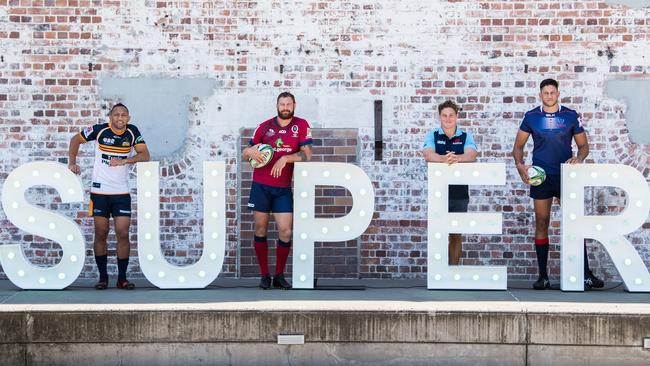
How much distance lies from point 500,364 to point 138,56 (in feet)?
15.4

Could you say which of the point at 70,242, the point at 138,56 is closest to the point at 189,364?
the point at 70,242

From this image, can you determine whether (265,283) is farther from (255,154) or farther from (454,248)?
(454,248)

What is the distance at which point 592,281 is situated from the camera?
8.45 m

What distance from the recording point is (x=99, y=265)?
8.46 metres

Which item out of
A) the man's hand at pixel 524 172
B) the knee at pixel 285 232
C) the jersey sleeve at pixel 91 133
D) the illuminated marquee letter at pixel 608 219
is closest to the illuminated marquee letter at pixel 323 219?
the knee at pixel 285 232

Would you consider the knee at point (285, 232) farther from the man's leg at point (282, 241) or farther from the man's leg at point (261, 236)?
the man's leg at point (261, 236)

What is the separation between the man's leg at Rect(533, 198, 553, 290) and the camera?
27.3 feet

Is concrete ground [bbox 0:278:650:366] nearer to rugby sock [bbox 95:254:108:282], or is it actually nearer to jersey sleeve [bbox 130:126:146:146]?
rugby sock [bbox 95:254:108:282]

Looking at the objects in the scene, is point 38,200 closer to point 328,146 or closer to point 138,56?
point 138,56

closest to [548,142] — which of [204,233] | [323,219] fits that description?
[323,219]

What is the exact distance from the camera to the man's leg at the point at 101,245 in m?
8.29

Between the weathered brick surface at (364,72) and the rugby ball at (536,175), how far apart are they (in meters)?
1.25

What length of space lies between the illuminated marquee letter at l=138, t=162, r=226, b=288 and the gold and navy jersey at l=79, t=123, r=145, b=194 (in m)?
0.25

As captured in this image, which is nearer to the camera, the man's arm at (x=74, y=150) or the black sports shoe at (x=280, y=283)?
the black sports shoe at (x=280, y=283)
